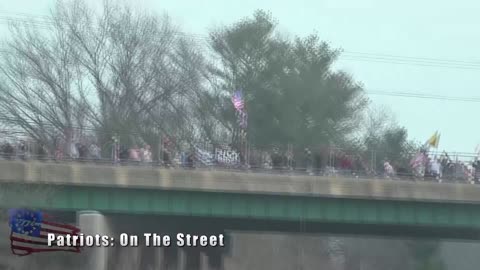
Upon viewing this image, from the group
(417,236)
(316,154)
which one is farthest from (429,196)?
(417,236)

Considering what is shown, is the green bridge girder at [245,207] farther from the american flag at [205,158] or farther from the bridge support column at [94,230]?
the american flag at [205,158]

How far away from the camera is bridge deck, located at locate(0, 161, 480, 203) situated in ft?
124

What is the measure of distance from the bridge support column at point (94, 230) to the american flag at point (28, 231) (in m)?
0.68

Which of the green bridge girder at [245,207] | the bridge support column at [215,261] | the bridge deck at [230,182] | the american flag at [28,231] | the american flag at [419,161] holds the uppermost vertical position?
the american flag at [419,161]

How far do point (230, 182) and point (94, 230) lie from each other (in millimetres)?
5700

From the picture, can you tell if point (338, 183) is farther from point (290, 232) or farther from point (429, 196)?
point (290, 232)

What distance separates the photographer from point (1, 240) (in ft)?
128

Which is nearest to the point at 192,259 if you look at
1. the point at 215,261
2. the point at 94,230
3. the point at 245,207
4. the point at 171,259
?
the point at 171,259

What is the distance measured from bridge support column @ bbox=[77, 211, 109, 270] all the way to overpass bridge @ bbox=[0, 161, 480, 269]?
3.23ft

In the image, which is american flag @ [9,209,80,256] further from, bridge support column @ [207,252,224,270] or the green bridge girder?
bridge support column @ [207,252,224,270]

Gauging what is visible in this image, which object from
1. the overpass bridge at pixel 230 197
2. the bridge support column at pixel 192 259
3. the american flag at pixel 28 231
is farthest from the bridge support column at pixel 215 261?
the american flag at pixel 28 231

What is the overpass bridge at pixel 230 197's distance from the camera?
37844 millimetres

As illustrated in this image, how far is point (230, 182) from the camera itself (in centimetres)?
3922

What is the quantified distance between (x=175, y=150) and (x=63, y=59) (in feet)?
65.0
